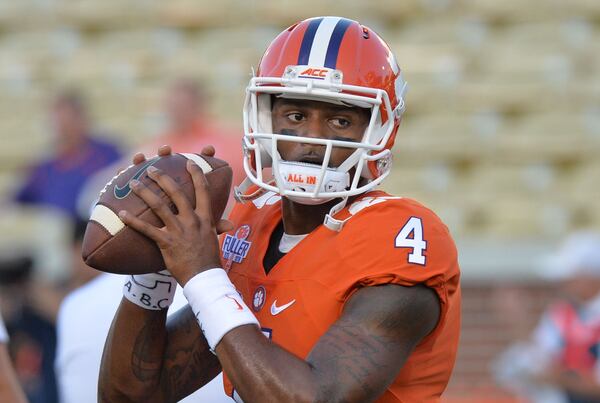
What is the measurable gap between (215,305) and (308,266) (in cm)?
30

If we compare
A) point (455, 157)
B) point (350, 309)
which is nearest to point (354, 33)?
point (350, 309)

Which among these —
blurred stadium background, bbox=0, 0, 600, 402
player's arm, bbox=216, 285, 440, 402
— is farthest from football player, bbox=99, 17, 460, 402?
blurred stadium background, bbox=0, 0, 600, 402

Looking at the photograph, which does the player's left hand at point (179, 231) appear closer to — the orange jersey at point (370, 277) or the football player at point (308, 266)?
the football player at point (308, 266)

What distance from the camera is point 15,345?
21.7 ft

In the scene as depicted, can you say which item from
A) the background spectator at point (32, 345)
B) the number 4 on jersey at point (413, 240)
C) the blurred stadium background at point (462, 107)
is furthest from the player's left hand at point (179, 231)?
the blurred stadium background at point (462, 107)

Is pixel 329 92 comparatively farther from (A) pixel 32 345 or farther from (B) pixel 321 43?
(A) pixel 32 345

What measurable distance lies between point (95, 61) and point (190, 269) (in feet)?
23.0

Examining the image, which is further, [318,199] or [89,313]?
[89,313]

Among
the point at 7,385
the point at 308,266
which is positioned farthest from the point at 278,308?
the point at 7,385

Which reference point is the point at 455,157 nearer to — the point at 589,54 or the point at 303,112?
the point at 589,54

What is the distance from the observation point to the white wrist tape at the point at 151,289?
3031mm

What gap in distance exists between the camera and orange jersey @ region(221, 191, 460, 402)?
2781 millimetres

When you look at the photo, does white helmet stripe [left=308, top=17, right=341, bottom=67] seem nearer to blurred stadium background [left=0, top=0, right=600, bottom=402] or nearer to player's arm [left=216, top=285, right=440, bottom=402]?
player's arm [left=216, top=285, right=440, bottom=402]

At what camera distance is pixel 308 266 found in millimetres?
2912
